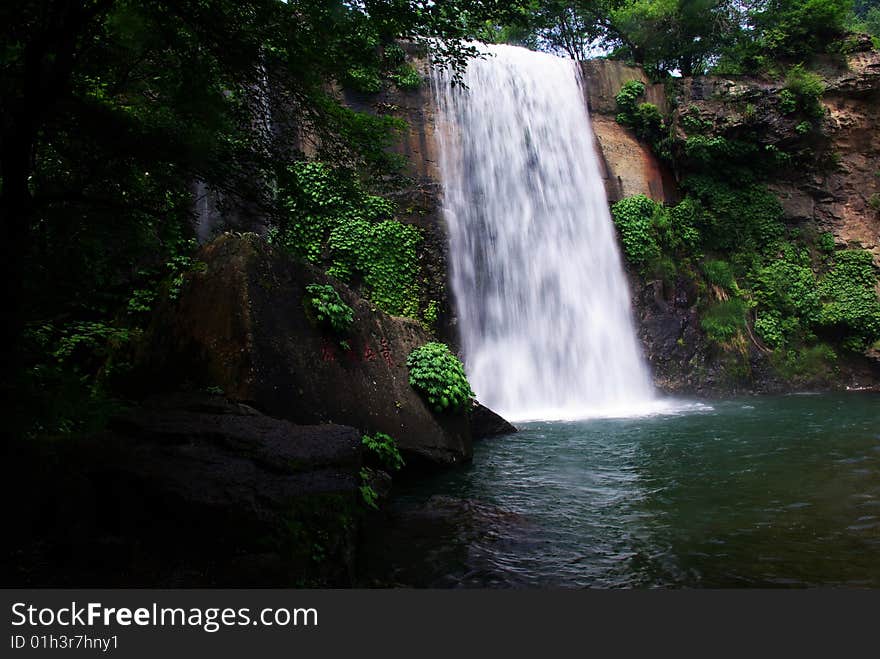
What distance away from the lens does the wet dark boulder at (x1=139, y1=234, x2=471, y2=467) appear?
5.80 m

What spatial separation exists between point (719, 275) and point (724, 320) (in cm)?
151

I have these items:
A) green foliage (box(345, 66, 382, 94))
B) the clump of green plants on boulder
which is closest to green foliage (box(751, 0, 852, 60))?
the clump of green plants on boulder

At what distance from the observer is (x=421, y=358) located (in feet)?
25.1

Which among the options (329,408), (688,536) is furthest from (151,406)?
(688,536)

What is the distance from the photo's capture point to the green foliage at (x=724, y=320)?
15.2 meters

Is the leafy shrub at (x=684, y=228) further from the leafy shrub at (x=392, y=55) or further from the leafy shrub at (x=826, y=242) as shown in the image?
the leafy shrub at (x=392, y=55)

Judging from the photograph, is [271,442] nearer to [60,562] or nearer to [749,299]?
[60,562]

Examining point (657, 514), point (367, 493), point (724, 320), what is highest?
point (724, 320)

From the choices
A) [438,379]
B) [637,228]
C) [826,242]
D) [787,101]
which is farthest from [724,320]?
[438,379]

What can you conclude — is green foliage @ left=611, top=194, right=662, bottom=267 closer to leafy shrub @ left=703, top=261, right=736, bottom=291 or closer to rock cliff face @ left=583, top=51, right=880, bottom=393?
rock cliff face @ left=583, top=51, right=880, bottom=393

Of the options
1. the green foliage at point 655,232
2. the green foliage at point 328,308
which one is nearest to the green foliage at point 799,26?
the green foliage at point 655,232

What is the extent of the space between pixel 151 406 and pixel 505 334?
908 cm

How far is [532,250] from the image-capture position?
1407 centimetres

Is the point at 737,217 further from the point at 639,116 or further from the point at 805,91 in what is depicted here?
the point at 639,116
